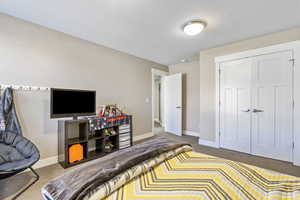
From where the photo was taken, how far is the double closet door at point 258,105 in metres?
2.51

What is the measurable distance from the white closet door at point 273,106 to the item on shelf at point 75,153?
342 cm

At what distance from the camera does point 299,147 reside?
2.37 metres

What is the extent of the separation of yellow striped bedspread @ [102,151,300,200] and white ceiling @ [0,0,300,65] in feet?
6.46

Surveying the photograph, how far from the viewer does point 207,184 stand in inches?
35.7

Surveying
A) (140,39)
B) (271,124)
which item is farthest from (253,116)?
(140,39)

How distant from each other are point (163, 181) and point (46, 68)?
8.67 feet

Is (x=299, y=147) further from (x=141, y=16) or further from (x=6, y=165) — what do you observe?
(x=6, y=165)

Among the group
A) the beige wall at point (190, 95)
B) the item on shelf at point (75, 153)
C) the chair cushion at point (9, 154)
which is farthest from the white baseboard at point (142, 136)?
the chair cushion at point (9, 154)

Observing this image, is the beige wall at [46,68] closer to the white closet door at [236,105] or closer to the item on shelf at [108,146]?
the item on shelf at [108,146]

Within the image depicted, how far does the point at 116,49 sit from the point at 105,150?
7.80 feet

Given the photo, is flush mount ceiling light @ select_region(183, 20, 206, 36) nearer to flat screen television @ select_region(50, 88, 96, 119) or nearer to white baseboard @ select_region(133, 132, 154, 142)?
flat screen television @ select_region(50, 88, 96, 119)

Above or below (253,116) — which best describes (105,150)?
below

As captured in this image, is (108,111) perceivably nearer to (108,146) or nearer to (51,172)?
(108,146)

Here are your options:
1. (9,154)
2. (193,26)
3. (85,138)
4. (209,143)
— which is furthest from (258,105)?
(9,154)
